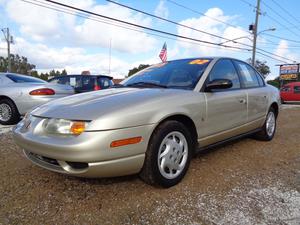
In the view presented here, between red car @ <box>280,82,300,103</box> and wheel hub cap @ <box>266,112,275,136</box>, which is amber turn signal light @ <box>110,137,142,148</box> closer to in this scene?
wheel hub cap @ <box>266,112,275,136</box>

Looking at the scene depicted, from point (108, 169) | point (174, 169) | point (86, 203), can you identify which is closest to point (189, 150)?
point (174, 169)

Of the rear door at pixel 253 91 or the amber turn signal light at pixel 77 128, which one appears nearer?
the amber turn signal light at pixel 77 128

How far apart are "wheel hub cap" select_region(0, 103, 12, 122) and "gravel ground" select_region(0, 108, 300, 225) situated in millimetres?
2801

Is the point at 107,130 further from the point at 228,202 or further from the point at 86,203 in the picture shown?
the point at 228,202

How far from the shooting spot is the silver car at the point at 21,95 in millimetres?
5809

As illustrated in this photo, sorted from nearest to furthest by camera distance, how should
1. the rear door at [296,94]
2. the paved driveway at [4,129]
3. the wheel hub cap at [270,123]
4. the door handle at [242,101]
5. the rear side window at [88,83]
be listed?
the door handle at [242,101], the wheel hub cap at [270,123], the paved driveway at [4,129], the rear side window at [88,83], the rear door at [296,94]

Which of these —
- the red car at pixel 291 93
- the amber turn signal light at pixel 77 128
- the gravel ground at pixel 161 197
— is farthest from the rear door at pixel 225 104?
the red car at pixel 291 93

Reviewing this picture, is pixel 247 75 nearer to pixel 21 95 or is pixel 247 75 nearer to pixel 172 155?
pixel 172 155

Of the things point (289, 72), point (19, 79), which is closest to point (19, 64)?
point (289, 72)

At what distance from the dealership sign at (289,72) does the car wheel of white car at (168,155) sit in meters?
42.8

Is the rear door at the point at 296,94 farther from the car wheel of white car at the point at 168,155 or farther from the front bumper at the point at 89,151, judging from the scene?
the front bumper at the point at 89,151

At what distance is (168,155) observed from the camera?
9.00 feet

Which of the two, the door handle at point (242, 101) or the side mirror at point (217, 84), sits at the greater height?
the side mirror at point (217, 84)

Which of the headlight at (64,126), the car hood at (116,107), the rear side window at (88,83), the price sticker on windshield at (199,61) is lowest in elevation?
the headlight at (64,126)
